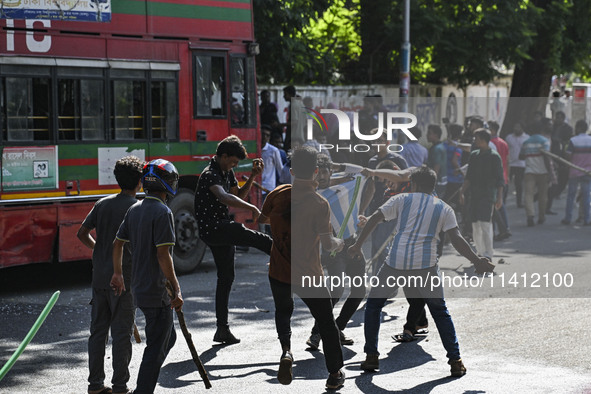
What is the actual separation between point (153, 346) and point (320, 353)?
2.26 meters

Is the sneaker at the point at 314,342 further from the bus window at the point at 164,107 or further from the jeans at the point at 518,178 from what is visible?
the jeans at the point at 518,178

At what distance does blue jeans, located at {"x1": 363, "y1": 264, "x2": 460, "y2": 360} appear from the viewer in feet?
24.1

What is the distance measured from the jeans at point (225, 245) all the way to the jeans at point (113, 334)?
6.22 feet

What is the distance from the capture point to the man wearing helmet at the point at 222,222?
855 centimetres

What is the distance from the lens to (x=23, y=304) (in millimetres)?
10344

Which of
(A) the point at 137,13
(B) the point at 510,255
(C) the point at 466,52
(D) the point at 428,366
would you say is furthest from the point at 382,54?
(D) the point at 428,366

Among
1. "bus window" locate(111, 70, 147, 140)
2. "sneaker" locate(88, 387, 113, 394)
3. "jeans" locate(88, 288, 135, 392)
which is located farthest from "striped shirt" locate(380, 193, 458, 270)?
"bus window" locate(111, 70, 147, 140)

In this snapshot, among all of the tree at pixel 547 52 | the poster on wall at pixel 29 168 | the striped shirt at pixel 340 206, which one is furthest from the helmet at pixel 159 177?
the tree at pixel 547 52

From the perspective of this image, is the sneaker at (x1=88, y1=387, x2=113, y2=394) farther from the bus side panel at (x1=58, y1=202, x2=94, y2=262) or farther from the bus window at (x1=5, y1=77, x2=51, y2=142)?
the bus window at (x1=5, y1=77, x2=51, y2=142)

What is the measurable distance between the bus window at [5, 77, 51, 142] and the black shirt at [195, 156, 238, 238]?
2979 millimetres

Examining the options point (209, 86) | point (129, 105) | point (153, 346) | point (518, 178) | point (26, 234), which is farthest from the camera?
point (518, 178)

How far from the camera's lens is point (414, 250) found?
25.1 feet

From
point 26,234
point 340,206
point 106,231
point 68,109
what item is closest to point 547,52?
point 68,109

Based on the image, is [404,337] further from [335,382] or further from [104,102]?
[104,102]
